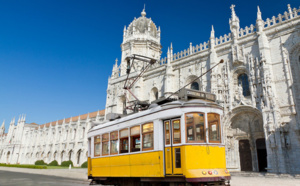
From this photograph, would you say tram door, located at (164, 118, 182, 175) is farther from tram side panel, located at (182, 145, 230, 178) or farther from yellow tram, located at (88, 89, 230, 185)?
tram side panel, located at (182, 145, 230, 178)

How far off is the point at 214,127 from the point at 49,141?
53661 millimetres

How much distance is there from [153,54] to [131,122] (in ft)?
92.9

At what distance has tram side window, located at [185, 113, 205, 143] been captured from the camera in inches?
328

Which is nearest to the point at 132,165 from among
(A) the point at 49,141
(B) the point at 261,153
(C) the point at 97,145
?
(C) the point at 97,145

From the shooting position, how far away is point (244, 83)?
899 inches

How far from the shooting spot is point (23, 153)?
206 ft

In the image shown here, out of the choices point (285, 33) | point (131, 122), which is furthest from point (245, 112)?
point (131, 122)

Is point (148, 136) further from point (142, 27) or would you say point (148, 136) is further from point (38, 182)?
point (142, 27)

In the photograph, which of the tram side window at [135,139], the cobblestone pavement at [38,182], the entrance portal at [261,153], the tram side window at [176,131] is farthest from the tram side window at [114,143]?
the entrance portal at [261,153]

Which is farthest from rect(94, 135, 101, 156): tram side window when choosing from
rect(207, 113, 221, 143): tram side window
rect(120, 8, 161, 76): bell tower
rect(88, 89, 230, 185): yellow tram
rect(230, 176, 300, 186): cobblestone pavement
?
rect(120, 8, 161, 76): bell tower

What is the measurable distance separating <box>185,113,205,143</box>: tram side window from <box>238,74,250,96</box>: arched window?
611 inches

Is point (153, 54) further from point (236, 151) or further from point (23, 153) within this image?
point (23, 153)

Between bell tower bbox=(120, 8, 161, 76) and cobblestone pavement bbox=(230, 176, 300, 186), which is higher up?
bell tower bbox=(120, 8, 161, 76)

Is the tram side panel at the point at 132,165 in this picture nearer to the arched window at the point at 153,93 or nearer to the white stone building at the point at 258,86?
the white stone building at the point at 258,86
